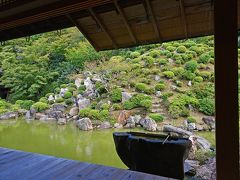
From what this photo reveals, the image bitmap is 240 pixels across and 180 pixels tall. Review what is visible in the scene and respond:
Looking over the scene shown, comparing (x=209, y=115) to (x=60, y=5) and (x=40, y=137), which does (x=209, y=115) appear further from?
(x=60, y=5)

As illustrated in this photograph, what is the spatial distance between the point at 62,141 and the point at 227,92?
18.7 feet

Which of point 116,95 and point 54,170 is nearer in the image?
point 54,170

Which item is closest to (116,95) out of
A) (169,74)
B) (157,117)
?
(157,117)

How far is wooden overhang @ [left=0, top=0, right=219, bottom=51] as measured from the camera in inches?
67.1

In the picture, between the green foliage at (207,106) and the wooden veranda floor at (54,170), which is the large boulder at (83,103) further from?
the wooden veranda floor at (54,170)

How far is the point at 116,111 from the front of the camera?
816 cm

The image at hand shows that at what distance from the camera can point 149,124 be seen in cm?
692

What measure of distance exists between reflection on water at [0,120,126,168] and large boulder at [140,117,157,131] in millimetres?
1129

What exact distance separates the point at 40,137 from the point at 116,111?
9.18ft

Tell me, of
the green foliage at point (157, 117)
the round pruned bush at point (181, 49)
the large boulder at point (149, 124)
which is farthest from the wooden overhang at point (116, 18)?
the round pruned bush at point (181, 49)

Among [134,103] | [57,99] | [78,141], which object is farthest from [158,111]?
[57,99]

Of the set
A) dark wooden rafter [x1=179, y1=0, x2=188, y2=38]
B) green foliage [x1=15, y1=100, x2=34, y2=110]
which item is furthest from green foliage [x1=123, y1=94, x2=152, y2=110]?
dark wooden rafter [x1=179, y1=0, x2=188, y2=38]

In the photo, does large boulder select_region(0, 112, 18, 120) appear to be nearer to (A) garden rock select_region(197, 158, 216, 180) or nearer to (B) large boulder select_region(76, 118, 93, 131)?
(B) large boulder select_region(76, 118, 93, 131)

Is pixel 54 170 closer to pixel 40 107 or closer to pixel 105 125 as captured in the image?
pixel 105 125
